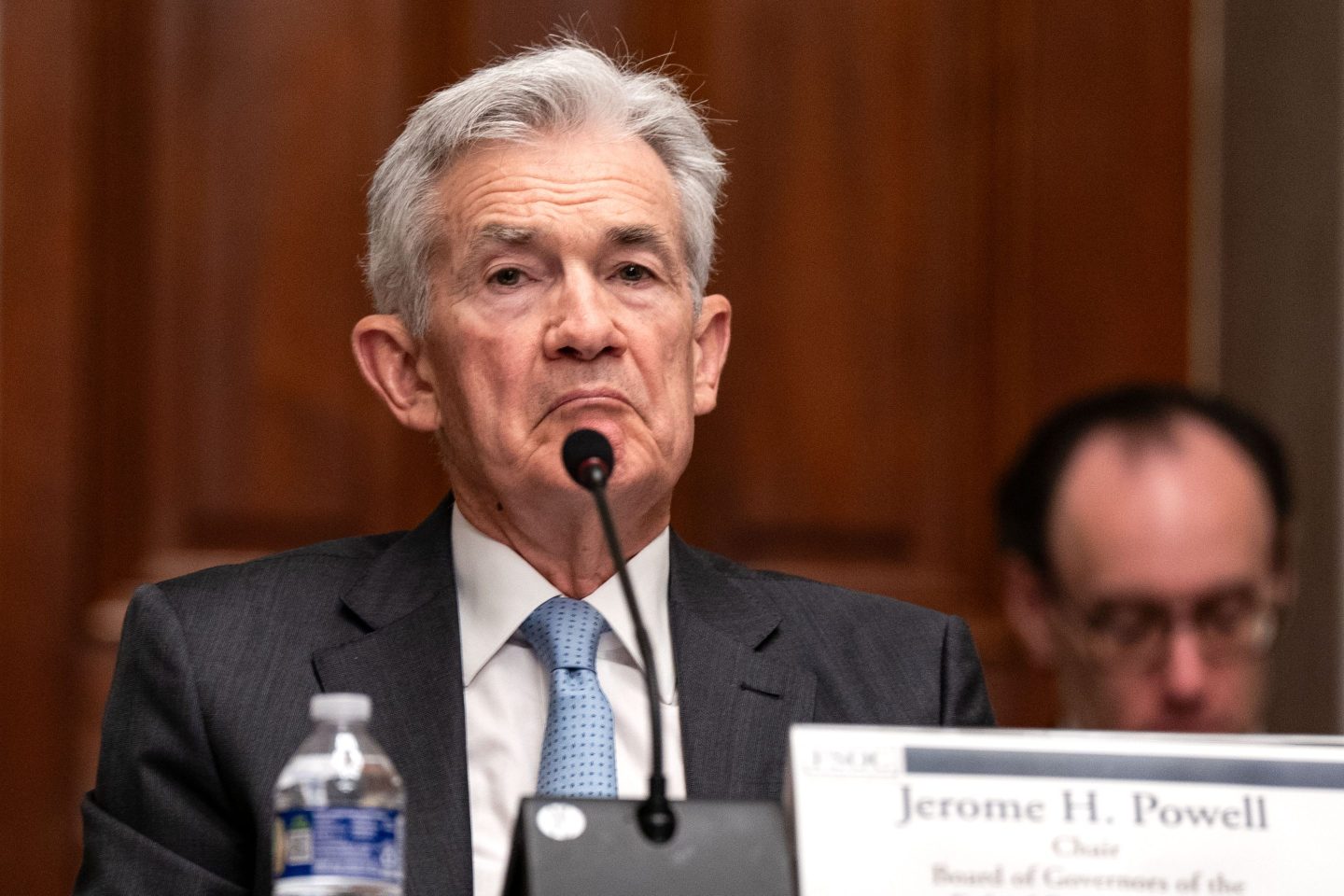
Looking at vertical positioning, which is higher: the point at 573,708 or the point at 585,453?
the point at 585,453

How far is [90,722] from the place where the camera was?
2820mm

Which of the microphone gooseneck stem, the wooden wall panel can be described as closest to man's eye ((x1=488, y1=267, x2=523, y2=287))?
the microphone gooseneck stem

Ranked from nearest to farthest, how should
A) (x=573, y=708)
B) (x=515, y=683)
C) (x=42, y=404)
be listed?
(x=573, y=708) < (x=515, y=683) < (x=42, y=404)

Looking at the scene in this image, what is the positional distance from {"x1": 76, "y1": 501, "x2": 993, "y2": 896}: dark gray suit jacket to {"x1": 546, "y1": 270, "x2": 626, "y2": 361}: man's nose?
0.29 metres

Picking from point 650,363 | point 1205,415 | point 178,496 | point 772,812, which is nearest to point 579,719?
point 650,363

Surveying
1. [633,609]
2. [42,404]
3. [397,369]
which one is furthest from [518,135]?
[42,404]

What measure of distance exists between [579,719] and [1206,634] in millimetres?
879

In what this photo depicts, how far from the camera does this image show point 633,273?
1869mm

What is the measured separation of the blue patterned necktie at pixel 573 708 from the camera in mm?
1648

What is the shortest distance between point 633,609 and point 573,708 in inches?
18.3

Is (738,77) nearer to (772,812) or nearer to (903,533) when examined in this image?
(903,533)

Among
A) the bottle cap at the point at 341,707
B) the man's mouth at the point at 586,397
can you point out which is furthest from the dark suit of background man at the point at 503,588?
the bottle cap at the point at 341,707

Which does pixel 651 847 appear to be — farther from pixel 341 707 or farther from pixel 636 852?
pixel 341 707

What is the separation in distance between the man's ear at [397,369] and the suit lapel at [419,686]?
147mm
